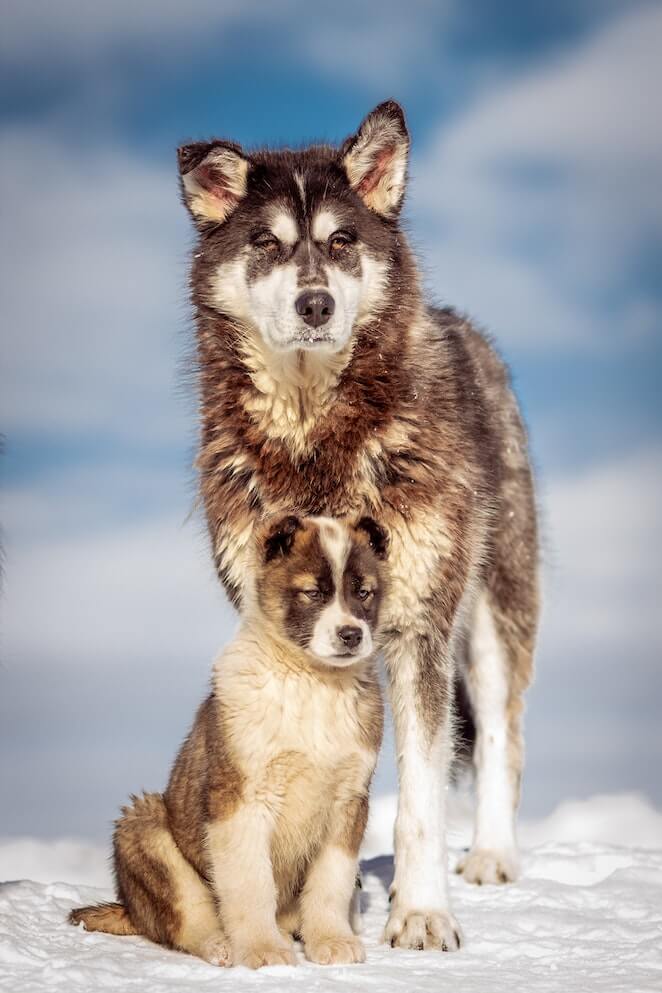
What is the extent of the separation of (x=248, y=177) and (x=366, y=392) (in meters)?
1.18

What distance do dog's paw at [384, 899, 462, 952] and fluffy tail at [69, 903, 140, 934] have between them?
3.72ft

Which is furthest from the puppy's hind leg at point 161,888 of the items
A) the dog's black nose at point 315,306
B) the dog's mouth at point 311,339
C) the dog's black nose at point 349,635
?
the dog's black nose at point 315,306

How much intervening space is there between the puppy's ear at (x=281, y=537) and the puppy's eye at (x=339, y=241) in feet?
4.63

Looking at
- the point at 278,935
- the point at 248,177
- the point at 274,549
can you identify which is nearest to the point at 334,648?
the point at 274,549

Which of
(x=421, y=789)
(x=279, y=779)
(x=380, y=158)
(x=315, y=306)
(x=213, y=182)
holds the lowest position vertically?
(x=279, y=779)

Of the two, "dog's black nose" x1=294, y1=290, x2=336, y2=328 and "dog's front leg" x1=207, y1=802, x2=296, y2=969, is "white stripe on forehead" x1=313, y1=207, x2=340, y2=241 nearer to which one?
"dog's black nose" x1=294, y1=290, x2=336, y2=328

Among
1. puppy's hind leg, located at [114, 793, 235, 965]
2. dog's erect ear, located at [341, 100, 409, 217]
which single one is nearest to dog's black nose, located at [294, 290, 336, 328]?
dog's erect ear, located at [341, 100, 409, 217]

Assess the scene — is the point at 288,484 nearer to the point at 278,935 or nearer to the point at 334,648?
the point at 334,648

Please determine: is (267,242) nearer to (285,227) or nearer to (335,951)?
(285,227)

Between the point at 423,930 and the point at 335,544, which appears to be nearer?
the point at 335,544

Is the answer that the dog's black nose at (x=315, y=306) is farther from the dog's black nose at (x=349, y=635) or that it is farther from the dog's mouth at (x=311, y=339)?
the dog's black nose at (x=349, y=635)

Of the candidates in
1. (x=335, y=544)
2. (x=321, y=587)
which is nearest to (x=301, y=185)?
(x=335, y=544)

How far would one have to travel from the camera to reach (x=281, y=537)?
6297mm

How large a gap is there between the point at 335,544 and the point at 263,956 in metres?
1.68
